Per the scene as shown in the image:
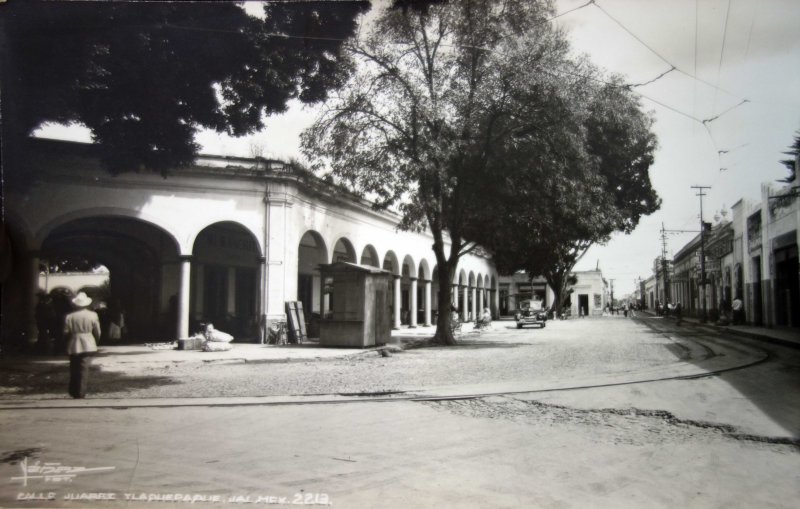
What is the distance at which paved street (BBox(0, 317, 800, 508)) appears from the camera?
11.9 ft

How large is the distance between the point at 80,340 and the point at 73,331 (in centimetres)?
11

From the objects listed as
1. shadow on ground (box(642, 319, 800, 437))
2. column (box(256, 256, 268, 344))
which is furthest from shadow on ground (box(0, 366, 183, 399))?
column (box(256, 256, 268, 344))

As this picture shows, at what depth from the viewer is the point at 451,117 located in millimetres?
11945

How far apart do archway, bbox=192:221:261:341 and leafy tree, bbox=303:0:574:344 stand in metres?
5.09

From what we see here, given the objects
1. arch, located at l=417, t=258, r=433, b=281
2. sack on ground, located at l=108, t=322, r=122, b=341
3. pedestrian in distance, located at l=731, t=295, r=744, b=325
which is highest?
arch, located at l=417, t=258, r=433, b=281

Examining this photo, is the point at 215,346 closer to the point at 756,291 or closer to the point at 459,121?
the point at 459,121

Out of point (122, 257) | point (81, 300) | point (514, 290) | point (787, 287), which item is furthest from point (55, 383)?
point (514, 290)

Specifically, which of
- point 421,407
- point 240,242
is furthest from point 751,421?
point 240,242

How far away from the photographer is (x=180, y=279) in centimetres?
1304

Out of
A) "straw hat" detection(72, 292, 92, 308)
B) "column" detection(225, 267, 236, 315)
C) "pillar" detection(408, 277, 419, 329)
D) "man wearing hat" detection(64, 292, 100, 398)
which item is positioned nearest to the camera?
"man wearing hat" detection(64, 292, 100, 398)

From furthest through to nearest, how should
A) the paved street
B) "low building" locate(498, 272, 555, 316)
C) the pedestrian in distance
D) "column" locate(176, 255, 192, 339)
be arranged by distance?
"low building" locate(498, 272, 555, 316) < the pedestrian in distance < "column" locate(176, 255, 192, 339) < the paved street

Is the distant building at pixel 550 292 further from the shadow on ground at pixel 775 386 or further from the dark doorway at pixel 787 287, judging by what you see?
the shadow on ground at pixel 775 386

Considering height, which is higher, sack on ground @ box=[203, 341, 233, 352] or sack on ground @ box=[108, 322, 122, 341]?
sack on ground @ box=[108, 322, 122, 341]

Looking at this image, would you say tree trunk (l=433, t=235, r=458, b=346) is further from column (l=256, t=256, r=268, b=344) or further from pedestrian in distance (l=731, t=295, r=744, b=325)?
pedestrian in distance (l=731, t=295, r=744, b=325)
